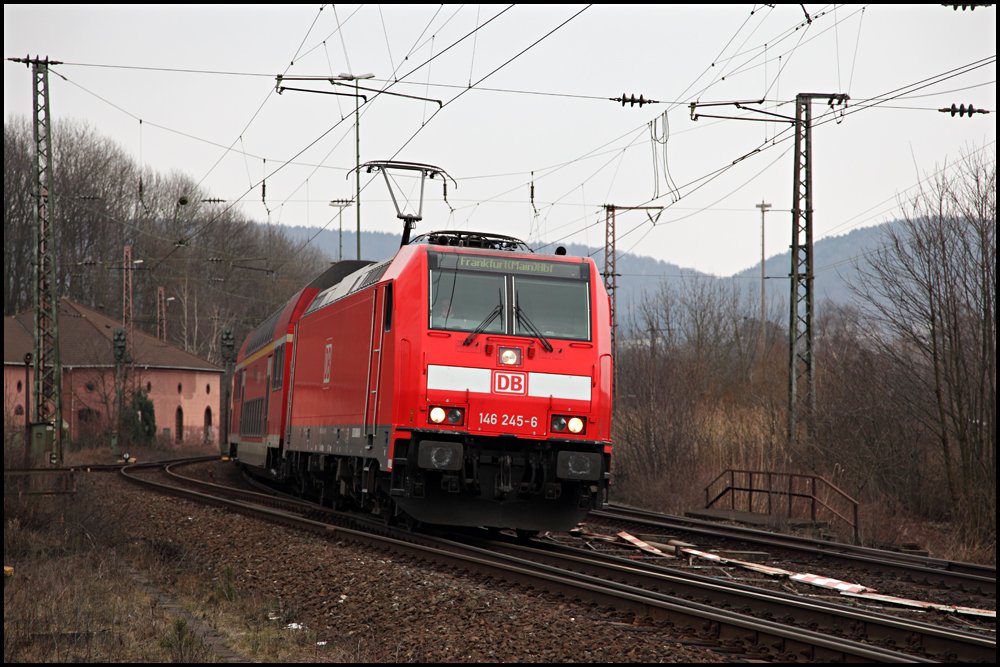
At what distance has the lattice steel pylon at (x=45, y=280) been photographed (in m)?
29.3

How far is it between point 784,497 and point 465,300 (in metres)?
11.0

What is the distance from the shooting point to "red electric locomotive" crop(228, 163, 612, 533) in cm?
1348

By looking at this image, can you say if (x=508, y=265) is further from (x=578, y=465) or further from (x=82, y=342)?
(x=82, y=342)

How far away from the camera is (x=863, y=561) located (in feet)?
43.4

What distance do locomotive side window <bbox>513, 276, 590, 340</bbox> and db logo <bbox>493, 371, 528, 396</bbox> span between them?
0.57m

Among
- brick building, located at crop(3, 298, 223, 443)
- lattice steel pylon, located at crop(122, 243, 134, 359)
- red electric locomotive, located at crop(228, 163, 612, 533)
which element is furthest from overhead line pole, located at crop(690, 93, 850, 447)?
brick building, located at crop(3, 298, 223, 443)

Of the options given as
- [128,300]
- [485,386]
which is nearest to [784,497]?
[485,386]

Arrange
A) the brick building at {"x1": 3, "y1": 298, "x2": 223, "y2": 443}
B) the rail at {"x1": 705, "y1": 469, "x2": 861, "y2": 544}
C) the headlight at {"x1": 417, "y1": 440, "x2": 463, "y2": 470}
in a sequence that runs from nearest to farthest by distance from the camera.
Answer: the headlight at {"x1": 417, "y1": 440, "x2": 463, "y2": 470}
the rail at {"x1": 705, "y1": 469, "x2": 861, "y2": 544}
the brick building at {"x1": 3, "y1": 298, "x2": 223, "y2": 443}

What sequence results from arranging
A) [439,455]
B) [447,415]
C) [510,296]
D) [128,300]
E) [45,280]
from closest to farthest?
[439,455], [447,415], [510,296], [45,280], [128,300]

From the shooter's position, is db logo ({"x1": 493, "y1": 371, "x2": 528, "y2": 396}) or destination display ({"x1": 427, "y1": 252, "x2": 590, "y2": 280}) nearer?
db logo ({"x1": 493, "y1": 371, "x2": 528, "y2": 396})

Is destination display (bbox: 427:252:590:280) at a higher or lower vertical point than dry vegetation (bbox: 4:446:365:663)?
higher

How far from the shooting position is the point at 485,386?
13586mm

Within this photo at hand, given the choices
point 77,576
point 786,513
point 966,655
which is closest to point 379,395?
point 77,576

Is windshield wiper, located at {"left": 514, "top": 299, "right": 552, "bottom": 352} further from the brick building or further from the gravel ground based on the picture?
the brick building
